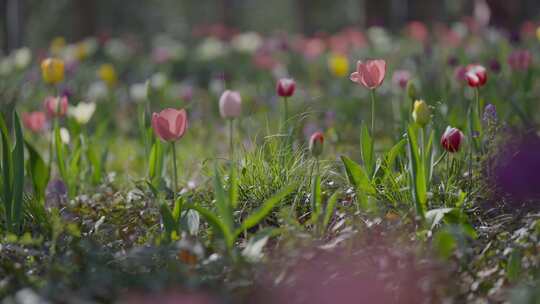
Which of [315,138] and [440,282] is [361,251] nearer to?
[440,282]

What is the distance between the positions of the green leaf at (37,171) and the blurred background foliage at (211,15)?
5906mm

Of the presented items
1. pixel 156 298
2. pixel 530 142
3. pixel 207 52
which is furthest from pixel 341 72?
pixel 207 52

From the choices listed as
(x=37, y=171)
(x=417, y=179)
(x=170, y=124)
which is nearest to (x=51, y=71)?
(x=37, y=171)

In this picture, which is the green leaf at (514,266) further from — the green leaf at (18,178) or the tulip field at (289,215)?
Answer: the green leaf at (18,178)

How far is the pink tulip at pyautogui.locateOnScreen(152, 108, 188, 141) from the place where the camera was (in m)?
2.34

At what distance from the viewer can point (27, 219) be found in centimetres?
277

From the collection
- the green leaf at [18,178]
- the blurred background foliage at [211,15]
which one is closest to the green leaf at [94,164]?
the green leaf at [18,178]

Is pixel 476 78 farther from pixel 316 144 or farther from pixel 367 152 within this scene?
pixel 316 144

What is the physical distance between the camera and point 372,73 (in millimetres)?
2574

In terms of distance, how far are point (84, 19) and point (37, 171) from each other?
982cm

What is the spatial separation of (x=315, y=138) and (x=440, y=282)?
63cm

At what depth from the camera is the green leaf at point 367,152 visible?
2.63m

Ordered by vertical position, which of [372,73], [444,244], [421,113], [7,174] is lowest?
[444,244]

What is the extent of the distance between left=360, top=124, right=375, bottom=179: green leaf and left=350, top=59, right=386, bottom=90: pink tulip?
17cm
